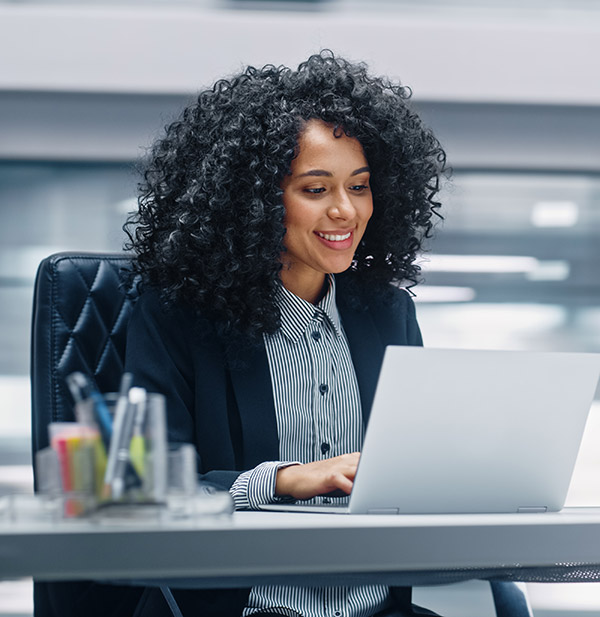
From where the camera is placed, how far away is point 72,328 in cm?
124

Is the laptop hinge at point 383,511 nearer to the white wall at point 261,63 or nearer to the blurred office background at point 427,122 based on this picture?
the blurred office background at point 427,122

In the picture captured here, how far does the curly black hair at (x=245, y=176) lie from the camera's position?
4.24ft

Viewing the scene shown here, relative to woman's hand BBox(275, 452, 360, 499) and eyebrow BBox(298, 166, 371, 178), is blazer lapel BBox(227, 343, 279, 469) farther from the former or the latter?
eyebrow BBox(298, 166, 371, 178)

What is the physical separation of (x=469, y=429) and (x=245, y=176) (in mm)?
662

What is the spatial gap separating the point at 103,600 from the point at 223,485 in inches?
10.9

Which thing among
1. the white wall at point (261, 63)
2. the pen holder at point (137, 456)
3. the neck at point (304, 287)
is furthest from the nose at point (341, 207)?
the white wall at point (261, 63)

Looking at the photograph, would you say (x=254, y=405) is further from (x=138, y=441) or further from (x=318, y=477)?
(x=138, y=441)

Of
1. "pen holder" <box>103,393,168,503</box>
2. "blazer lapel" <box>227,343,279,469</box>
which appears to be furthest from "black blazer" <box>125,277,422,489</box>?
"pen holder" <box>103,393,168,503</box>

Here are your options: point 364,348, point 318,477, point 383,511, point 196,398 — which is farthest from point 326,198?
point 383,511

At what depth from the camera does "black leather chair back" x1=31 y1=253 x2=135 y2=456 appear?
1193mm

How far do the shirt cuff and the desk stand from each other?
0.37 m

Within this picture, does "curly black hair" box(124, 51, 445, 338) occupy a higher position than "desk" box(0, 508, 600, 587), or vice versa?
"curly black hair" box(124, 51, 445, 338)

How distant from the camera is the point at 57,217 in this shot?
2.62m

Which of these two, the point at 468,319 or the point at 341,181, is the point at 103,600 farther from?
the point at 468,319
